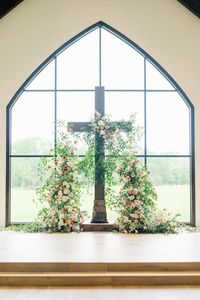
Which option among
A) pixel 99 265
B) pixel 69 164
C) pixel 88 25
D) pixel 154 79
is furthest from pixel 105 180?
pixel 88 25

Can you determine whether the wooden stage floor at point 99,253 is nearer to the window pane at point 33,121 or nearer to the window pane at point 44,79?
the window pane at point 44,79

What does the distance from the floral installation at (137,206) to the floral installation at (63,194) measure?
27.1 inches

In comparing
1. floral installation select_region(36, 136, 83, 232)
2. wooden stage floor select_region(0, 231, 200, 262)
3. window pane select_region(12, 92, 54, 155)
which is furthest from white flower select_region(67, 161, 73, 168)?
window pane select_region(12, 92, 54, 155)

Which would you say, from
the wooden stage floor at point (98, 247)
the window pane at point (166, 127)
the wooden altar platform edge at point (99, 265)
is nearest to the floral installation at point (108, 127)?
the wooden stage floor at point (98, 247)

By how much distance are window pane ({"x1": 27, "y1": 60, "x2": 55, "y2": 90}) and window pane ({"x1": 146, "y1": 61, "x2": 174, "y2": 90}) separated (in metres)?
1.68

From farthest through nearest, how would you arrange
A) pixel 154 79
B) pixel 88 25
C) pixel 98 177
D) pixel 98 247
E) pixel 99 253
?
pixel 154 79 < pixel 88 25 < pixel 98 177 < pixel 98 247 < pixel 99 253

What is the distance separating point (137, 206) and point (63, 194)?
3.78ft

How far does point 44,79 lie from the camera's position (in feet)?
21.1

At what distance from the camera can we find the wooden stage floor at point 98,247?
3.85 meters

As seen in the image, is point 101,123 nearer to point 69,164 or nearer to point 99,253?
point 69,164

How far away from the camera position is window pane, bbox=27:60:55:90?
252 inches

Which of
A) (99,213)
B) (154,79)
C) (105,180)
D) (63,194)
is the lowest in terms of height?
(99,213)

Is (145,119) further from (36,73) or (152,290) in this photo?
(152,290)

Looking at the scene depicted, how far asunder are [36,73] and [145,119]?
208 cm
